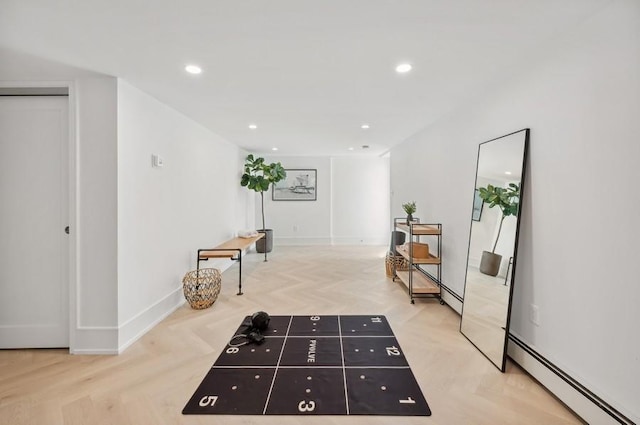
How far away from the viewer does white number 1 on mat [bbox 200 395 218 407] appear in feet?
5.72

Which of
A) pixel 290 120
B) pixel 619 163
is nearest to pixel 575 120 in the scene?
pixel 619 163

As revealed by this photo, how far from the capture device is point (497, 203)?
232 cm

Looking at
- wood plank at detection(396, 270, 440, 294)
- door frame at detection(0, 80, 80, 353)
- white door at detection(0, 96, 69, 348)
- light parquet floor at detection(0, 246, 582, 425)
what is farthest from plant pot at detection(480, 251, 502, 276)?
white door at detection(0, 96, 69, 348)

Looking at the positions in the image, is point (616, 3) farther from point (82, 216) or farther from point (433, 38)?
point (82, 216)

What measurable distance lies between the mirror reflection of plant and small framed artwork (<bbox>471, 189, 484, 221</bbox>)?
0.21 feet

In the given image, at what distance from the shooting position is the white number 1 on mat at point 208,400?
174 centimetres

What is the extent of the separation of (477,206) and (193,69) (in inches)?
105

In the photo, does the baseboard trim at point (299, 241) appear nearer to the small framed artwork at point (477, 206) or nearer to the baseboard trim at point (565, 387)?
the small framed artwork at point (477, 206)

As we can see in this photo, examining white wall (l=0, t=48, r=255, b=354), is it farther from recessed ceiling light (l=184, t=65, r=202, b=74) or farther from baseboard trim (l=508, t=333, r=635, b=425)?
baseboard trim (l=508, t=333, r=635, b=425)

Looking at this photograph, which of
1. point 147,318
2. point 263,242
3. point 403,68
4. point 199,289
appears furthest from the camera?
point 263,242

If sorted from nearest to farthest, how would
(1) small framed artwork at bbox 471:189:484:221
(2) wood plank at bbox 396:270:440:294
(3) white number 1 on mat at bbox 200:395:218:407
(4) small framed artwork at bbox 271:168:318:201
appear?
(3) white number 1 on mat at bbox 200:395:218:407, (1) small framed artwork at bbox 471:189:484:221, (2) wood plank at bbox 396:270:440:294, (4) small framed artwork at bbox 271:168:318:201

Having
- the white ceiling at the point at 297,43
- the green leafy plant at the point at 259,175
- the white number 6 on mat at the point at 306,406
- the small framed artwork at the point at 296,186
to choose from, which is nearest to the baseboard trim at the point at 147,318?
the white number 6 on mat at the point at 306,406

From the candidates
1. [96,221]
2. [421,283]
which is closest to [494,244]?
[421,283]

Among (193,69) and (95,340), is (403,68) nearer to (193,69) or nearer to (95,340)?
(193,69)
